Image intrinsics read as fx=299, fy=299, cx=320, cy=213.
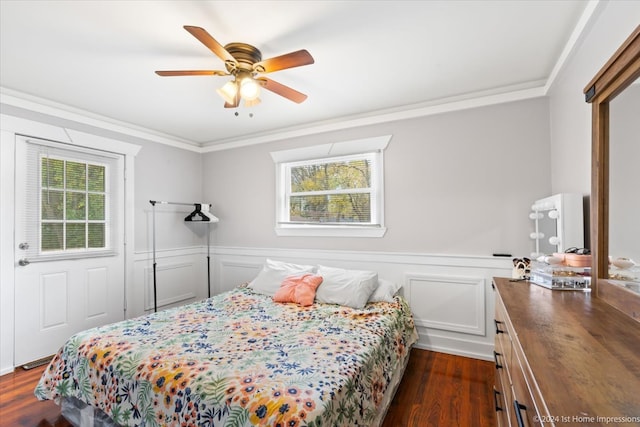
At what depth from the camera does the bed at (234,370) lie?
1.33 metres

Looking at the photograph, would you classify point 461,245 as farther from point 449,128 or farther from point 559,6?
point 559,6

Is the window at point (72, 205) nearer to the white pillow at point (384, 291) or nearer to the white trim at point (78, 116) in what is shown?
the white trim at point (78, 116)

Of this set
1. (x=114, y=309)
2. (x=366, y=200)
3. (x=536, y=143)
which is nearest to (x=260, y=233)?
(x=366, y=200)

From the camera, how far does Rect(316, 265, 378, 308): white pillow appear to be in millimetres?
2652

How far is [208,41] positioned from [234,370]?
5.60 feet

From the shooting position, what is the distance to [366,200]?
3344 mm

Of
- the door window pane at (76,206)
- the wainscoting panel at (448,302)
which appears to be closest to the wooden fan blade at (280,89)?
the wainscoting panel at (448,302)

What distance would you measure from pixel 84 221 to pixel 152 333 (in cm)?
192

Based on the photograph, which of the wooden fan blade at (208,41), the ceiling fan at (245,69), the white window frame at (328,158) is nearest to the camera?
the wooden fan blade at (208,41)

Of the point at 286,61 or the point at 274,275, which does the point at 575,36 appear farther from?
the point at 274,275

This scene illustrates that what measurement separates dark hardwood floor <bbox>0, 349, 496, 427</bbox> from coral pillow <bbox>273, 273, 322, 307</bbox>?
1030 mm

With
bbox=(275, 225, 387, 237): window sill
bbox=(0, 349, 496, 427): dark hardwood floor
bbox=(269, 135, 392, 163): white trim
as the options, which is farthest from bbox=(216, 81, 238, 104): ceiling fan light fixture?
bbox=(0, 349, 496, 427): dark hardwood floor

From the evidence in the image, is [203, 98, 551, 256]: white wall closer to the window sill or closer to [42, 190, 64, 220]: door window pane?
the window sill

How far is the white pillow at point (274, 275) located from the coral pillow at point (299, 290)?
14cm
